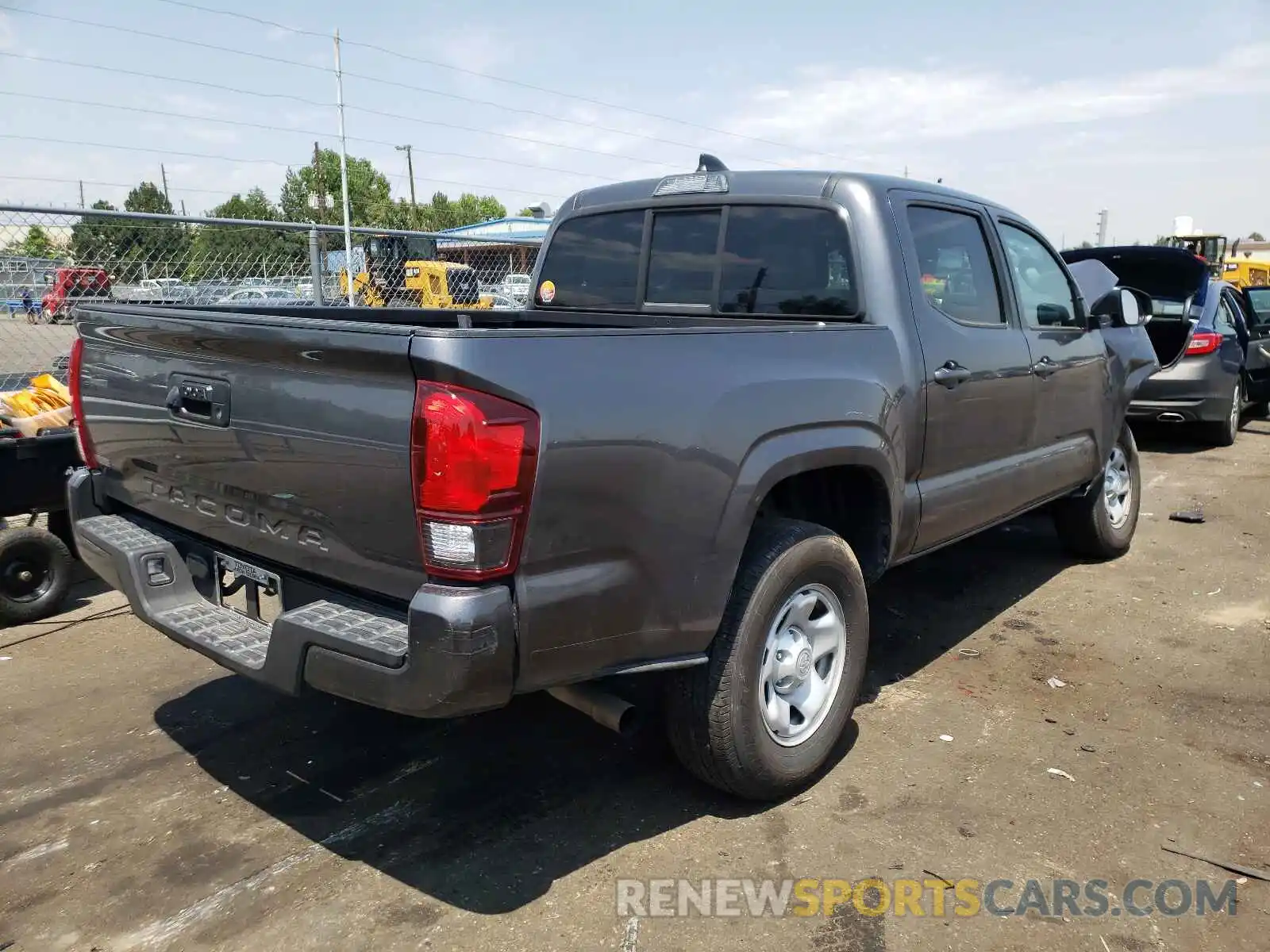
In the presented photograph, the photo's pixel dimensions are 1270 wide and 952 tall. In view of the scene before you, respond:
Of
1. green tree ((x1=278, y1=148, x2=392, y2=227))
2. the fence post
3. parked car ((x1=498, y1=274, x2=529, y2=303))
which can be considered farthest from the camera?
green tree ((x1=278, y1=148, x2=392, y2=227))

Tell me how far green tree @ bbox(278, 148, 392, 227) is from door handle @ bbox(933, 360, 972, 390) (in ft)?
146

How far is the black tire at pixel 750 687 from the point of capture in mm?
2947

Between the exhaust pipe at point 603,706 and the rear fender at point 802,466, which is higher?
the rear fender at point 802,466

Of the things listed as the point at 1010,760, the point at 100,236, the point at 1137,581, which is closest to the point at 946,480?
the point at 1010,760

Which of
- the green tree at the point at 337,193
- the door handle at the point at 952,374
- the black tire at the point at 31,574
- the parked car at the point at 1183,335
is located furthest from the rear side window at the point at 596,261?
the green tree at the point at 337,193

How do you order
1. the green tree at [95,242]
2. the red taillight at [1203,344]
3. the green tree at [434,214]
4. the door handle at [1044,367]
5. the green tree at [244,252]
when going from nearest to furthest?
the door handle at [1044,367] → the green tree at [95,242] → the green tree at [244,252] → the red taillight at [1203,344] → the green tree at [434,214]

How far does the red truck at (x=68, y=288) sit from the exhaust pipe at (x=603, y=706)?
4.37 meters

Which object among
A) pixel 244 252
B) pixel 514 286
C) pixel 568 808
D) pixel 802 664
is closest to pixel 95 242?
pixel 244 252

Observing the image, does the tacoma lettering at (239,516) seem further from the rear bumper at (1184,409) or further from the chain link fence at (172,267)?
the rear bumper at (1184,409)

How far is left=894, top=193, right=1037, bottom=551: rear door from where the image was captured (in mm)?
3848

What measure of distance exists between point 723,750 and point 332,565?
1273mm

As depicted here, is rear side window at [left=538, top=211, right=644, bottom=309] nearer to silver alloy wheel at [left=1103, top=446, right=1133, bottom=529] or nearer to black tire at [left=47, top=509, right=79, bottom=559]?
black tire at [left=47, top=509, right=79, bottom=559]

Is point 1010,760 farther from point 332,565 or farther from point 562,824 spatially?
point 332,565

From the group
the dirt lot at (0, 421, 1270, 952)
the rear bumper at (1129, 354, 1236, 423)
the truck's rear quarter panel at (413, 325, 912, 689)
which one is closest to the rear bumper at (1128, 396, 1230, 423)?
the rear bumper at (1129, 354, 1236, 423)
